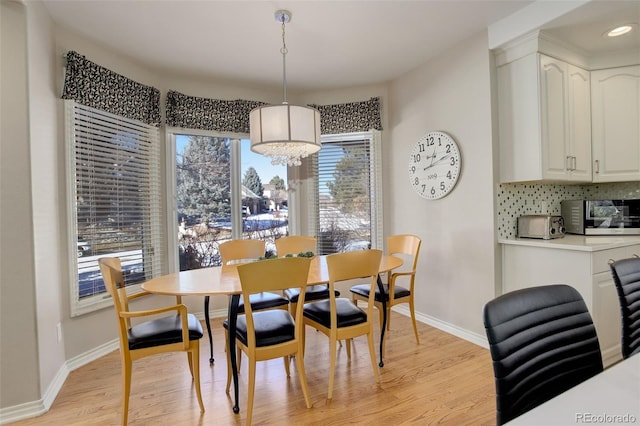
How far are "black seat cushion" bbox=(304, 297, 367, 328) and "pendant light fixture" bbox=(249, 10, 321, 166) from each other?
4.05 feet

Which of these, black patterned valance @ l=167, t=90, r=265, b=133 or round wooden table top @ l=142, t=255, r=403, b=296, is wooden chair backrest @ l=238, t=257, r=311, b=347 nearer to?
round wooden table top @ l=142, t=255, r=403, b=296

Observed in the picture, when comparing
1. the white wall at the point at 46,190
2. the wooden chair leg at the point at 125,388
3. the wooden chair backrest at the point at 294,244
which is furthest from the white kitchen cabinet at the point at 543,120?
the white wall at the point at 46,190

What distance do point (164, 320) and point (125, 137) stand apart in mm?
1930

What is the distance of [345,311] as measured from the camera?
2.28m

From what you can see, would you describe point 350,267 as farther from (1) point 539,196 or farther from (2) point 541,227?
(1) point 539,196

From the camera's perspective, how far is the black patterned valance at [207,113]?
11.4ft

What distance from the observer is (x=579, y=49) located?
278 cm

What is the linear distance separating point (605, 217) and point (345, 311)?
8.02ft

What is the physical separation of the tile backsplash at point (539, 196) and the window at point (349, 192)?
143 cm

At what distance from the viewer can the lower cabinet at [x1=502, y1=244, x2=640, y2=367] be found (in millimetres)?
2299

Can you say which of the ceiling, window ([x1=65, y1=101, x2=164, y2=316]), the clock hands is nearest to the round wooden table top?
window ([x1=65, y1=101, x2=164, y2=316])

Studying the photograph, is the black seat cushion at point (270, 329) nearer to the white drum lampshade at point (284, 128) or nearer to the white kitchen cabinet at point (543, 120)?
the white drum lampshade at point (284, 128)

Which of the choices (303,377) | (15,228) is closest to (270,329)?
(303,377)

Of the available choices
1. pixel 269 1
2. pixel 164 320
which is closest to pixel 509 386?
pixel 164 320
